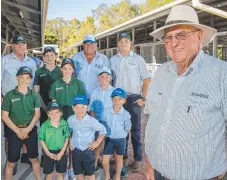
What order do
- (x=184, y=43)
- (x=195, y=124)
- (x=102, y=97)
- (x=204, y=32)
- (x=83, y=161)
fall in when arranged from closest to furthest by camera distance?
(x=195, y=124) → (x=184, y=43) → (x=204, y=32) → (x=83, y=161) → (x=102, y=97)

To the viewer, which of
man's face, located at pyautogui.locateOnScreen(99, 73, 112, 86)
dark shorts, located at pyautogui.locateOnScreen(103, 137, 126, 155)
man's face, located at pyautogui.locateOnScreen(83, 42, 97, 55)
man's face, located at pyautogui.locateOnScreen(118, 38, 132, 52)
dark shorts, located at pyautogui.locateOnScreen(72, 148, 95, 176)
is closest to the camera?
dark shorts, located at pyautogui.locateOnScreen(72, 148, 95, 176)

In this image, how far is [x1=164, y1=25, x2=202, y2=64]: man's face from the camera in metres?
1.85

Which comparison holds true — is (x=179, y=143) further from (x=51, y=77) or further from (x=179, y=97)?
Answer: (x=51, y=77)

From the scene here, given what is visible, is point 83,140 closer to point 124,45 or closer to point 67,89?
point 67,89

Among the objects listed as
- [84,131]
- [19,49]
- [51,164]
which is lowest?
[51,164]

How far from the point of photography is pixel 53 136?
3449 millimetres

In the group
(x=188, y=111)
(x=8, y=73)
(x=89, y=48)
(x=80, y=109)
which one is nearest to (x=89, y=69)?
(x=89, y=48)

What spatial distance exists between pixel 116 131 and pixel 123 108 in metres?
0.35

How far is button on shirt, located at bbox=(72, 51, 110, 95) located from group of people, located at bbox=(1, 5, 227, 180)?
1 cm

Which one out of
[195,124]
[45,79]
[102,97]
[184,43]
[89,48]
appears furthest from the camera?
[45,79]

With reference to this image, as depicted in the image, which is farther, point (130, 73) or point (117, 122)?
point (130, 73)

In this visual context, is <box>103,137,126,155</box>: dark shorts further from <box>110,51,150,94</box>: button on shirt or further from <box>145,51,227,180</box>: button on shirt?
<box>145,51,227,180</box>: button on shirt

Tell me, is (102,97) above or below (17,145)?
above

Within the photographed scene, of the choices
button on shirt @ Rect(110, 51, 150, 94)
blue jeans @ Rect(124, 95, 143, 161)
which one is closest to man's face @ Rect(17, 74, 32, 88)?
button on shirt @ Rect(110, 51, 150, 94)
